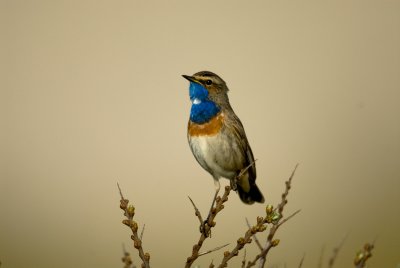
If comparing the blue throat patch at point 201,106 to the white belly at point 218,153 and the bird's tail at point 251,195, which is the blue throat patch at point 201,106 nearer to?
the white belly at point 218,153

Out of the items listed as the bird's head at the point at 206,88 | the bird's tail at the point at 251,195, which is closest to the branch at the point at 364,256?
the bird's head at the point at 206,88

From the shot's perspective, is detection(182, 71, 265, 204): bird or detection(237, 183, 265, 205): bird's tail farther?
detection(237, 183, 265, 205): bird's tail

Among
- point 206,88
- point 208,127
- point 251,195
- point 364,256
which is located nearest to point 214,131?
point 208,127

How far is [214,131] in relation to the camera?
5.69 metres

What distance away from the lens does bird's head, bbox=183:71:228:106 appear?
5.86 metres

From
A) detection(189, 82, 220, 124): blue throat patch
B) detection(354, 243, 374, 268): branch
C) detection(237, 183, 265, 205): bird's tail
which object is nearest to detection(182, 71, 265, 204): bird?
detection(189, 82, 220, 124): blue throat patch

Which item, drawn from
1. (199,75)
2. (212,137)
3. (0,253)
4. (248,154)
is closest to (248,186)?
(248,154)

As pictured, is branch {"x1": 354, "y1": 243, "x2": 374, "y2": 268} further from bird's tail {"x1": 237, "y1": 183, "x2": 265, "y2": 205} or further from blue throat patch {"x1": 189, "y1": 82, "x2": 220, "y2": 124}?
bird's tail {"x1": 237, "y1": 183, "x2": 265, "y2": 205}

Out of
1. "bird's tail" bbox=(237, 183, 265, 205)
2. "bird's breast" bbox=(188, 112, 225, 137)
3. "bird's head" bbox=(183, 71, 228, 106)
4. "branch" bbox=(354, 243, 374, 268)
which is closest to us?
"branch" bbox=(354, 243, 374, 268)

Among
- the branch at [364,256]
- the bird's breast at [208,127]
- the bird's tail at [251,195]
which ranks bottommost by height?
the branch at [364,256]

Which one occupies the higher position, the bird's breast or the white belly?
the bird's breast

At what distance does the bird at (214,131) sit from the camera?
5.69 m

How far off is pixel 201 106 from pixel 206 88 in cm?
24

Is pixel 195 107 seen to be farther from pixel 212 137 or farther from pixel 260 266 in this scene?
pixel 260 266
